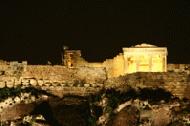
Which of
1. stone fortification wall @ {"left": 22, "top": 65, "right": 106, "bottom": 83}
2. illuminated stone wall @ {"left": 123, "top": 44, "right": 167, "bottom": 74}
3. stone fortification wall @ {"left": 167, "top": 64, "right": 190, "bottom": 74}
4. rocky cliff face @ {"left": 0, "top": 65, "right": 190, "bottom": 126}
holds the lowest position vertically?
rocky cliff face @ {"left": 0, "top": 65, "right": 190, "bottom": 126}

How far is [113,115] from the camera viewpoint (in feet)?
261

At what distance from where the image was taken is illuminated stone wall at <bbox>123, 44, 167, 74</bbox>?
90.9m

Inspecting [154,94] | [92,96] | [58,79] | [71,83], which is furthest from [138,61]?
[58,79]

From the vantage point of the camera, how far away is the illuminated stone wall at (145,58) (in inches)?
3578

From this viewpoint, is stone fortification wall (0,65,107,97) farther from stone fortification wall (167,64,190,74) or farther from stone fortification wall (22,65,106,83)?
stone fortification wall (167,64,190,74)

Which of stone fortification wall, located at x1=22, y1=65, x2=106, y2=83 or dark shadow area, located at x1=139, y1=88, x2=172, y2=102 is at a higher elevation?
stone fortification wall, located at x1=22, y1=65, x2=106, y2=83

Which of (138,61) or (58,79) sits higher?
(138,61)

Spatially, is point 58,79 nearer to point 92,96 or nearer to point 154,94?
point 92,96

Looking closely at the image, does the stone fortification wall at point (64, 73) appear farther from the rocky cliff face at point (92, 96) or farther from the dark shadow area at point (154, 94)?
the dark shadow area at point (154, 94)

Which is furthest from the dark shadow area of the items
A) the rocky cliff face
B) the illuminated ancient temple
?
the illuminated ancient temple

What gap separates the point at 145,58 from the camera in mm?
91250

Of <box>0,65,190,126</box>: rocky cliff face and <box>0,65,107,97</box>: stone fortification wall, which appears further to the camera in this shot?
<box>0,65,107,97</box>: stone fortification wall

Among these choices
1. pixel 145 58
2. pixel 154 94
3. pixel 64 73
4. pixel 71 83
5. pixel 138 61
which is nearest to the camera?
pixel 154 94

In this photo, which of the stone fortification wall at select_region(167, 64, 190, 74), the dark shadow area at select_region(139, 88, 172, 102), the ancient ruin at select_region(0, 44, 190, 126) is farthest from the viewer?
the stone fortification wall at select_region(167, 64, 190, 74)
